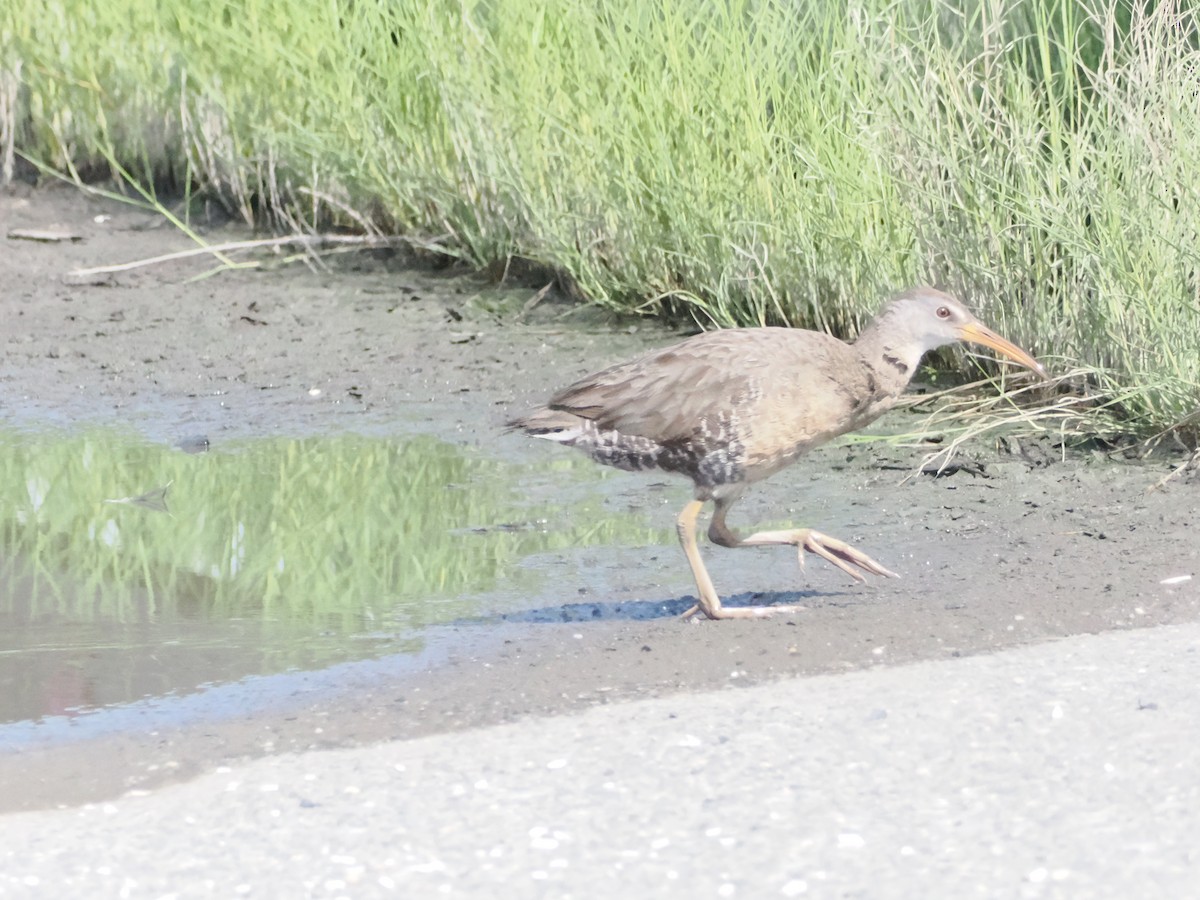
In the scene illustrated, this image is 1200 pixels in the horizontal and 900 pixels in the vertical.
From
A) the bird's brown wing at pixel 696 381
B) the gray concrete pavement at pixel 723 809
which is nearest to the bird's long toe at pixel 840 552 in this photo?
the bird's brown wing at pixel 696 381

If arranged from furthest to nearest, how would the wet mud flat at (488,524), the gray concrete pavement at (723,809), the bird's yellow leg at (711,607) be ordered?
the bird's yellow leg at (711,607), the wet mud flat at (488,524), the gray concrete pavement at (723,809)

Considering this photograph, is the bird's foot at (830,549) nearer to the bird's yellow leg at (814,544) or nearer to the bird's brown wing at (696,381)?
the bird's yellow leg at (814,544)

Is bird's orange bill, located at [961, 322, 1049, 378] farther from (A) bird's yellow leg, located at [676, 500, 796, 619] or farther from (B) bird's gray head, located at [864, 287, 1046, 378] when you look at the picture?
(A) bird's yellow leg, located at [676, 500, 796, 619]

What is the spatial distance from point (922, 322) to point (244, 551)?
2260 mm

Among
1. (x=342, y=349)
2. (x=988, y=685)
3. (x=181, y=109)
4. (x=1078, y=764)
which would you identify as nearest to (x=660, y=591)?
(x=988, y=685)

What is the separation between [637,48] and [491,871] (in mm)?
5577

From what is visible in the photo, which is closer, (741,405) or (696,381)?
(741,405)

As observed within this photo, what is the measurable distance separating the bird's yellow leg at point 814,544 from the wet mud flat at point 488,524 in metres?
0.08

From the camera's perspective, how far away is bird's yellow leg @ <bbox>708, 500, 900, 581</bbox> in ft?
17.7

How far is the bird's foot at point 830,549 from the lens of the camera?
5.38 meters

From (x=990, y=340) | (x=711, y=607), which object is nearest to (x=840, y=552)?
(x=711, y=607)

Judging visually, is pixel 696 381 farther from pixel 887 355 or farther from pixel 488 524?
pixel 488 524

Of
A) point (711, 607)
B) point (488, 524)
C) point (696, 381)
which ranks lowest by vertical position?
point (488, 524)

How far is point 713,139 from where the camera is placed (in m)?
8.05
